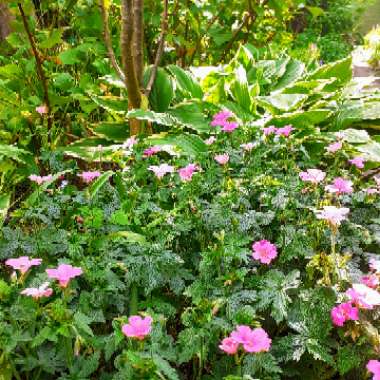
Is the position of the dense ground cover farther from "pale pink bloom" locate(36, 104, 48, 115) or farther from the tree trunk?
the tree trunk

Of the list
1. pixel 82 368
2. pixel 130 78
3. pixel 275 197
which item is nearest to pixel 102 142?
pixel 130 78

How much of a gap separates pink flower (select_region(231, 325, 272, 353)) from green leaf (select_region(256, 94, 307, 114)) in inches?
86.9

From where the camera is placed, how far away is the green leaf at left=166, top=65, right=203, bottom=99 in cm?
347

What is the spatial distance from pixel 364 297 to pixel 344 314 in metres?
0.08

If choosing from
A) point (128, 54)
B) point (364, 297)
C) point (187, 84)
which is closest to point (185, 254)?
point (364, 297)

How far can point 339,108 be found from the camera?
3.41 metres

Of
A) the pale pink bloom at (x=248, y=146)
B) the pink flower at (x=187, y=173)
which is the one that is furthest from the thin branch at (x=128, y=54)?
the pink flower at (x=187, y=173)

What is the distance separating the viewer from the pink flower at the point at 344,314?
1269 millimetres

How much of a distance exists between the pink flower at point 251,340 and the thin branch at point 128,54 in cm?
181

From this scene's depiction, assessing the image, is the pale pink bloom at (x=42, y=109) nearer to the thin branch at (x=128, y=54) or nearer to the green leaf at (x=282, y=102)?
the thin branch at (x=128, y=54)

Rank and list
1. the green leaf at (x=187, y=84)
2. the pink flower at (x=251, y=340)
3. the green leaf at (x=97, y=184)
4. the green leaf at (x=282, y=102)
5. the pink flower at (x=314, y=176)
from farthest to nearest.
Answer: the green leaf at (x=187, y=84) → the green leaf at (x=282, y=102) → the green leaf at (x=97, y=184) → the pink flower at (x=314, y=176) → the pink flower at (x=251, y=340)

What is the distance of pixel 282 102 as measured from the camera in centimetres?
322

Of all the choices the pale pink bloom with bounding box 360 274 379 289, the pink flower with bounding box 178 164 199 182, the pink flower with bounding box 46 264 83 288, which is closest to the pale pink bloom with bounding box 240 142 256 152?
the pink flower with bounding box 178 164 199 182

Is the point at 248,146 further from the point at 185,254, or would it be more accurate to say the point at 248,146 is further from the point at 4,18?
the point at 4,18
